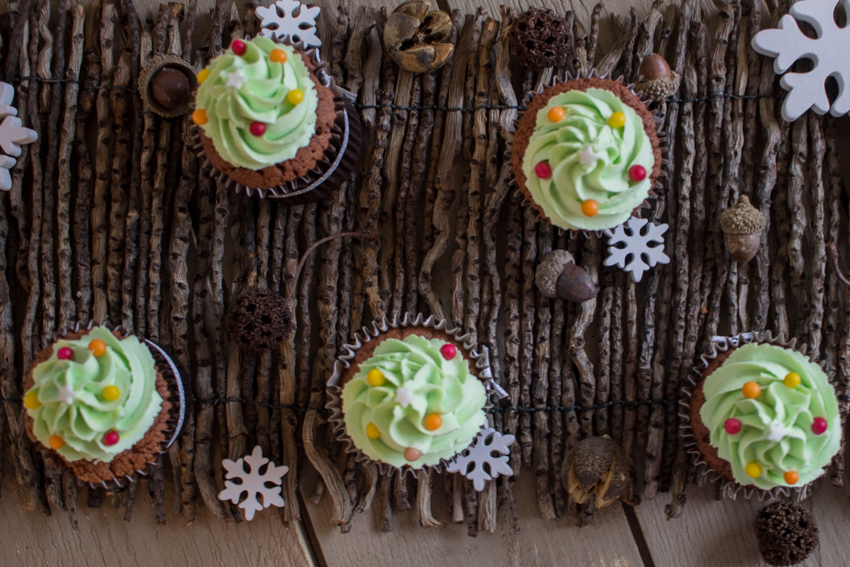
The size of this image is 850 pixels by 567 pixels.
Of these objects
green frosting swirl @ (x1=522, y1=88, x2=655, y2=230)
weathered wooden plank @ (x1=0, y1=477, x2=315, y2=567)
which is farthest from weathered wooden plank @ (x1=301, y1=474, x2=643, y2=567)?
green frosting swirl @ (x1=522, y1=88, x2=655, y2=230)

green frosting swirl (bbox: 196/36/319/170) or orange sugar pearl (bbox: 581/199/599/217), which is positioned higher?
green frosting swirl (bbox: 196/36/319/170)

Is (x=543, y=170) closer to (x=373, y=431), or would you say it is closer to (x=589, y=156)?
(x=589, y=156)

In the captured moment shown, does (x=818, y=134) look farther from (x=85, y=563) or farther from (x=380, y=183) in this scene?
(x=85, y=563)

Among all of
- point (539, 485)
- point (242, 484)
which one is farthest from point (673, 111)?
point (242, 484)

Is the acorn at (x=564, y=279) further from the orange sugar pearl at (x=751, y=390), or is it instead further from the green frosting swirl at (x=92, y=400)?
the green frosting swirl at (x=92, y=400)

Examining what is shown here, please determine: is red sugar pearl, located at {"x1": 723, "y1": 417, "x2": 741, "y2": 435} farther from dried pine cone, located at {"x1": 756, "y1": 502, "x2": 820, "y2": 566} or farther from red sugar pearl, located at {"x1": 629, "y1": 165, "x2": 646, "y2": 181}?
red sugar pearl, located at {"x1": 629, "y1": 165, "x2": 646, "y2": 181}

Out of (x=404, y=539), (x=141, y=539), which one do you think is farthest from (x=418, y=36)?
(x=141, y=539)
